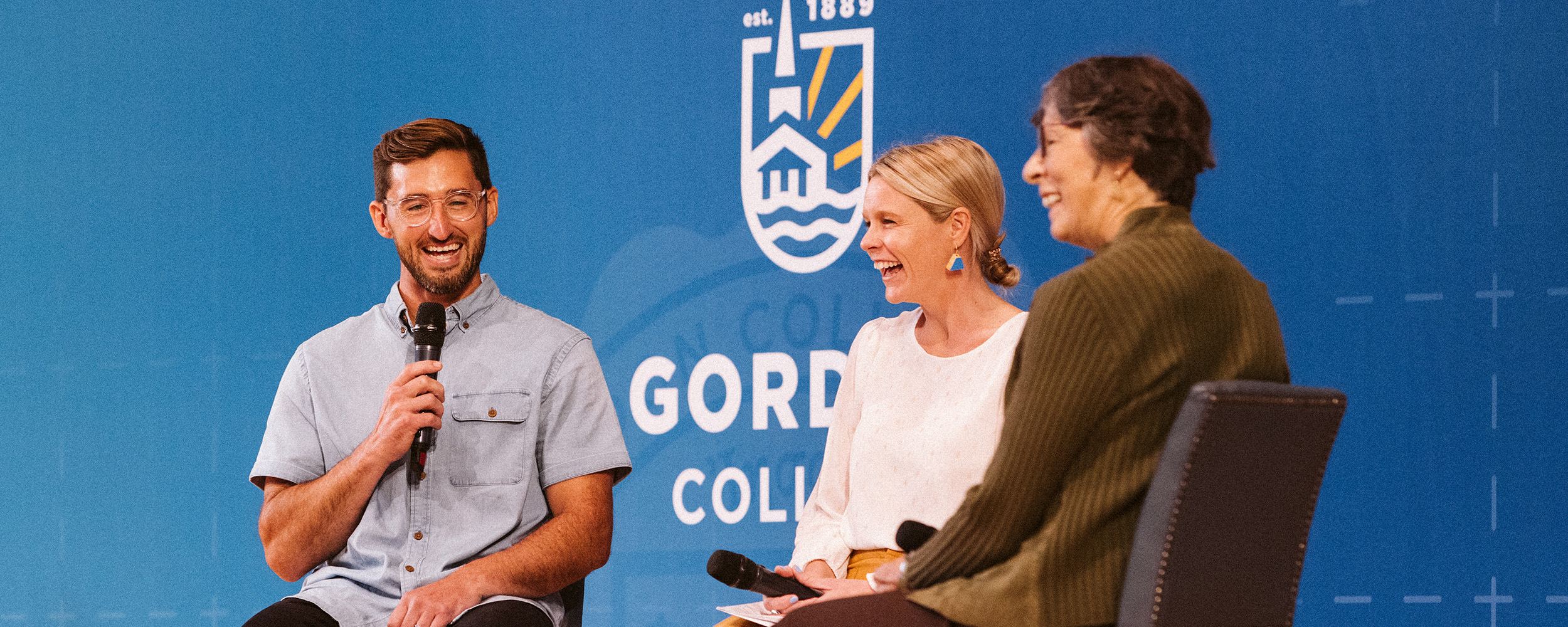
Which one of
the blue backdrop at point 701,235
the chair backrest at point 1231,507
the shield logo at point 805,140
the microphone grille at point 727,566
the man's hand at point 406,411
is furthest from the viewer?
the shield logo at point 805,140

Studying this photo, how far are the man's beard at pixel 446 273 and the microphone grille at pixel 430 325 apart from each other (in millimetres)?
162

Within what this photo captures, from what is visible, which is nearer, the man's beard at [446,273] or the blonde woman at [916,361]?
the blonde woman at [916,361]

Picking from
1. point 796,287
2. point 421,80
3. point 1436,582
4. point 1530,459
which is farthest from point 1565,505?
point 421,80

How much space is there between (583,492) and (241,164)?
216cm

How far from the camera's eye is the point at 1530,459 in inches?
112

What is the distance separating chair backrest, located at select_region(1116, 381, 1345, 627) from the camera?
56.1 inches

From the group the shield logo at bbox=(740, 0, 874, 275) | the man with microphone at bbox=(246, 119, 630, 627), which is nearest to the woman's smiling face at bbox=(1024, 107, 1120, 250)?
the man with microphone at bbox=(246, 119, 630, 627)

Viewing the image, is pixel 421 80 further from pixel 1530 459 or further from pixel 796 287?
pixel 1530 459

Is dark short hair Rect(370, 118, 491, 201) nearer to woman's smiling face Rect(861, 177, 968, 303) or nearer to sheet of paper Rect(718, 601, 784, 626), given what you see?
woman's smiling face Rect(861, 177, 968, 303)

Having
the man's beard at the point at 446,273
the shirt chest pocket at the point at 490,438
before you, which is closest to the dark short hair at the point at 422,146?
the man's beard at the point at 446,273

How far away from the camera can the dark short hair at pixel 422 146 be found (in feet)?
8.73

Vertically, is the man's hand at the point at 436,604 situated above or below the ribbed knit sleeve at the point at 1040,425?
below

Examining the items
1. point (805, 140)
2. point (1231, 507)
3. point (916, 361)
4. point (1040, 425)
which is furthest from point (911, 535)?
point (805, 140)

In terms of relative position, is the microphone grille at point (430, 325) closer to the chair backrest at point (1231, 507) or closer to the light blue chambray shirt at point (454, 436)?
the light blue chambray shirt at point (454, 436)
